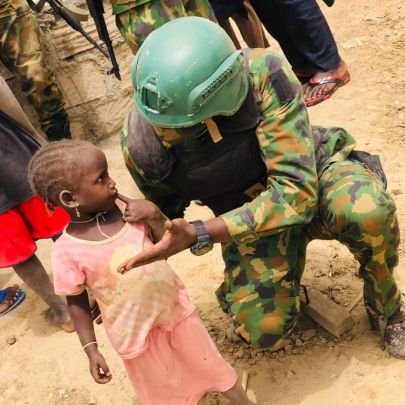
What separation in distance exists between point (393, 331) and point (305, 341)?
0.40 metres

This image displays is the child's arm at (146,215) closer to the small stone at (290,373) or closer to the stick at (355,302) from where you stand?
the small stone at (290,373)

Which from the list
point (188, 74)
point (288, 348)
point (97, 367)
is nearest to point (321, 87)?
point (288, 348)

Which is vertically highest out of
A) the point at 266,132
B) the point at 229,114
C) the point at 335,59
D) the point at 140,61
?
the point at 140,61

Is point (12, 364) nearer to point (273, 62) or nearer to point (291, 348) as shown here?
point (291, 348)

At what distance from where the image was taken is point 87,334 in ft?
6.36

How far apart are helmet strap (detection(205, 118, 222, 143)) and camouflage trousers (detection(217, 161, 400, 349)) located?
46 cm

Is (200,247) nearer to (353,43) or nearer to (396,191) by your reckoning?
(396,191)

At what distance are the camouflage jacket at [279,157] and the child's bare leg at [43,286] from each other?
1.32m

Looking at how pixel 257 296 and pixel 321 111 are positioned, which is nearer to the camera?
pixel 257 296

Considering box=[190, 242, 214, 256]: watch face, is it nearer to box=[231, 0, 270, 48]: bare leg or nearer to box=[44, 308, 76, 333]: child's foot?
box=[44, 308, 76, 333]: child's foot

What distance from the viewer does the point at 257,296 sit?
7.73 feet

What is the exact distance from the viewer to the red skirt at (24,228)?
2.93 meters

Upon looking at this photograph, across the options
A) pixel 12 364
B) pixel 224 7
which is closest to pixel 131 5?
pixel 224 7

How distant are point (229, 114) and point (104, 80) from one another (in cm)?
270
